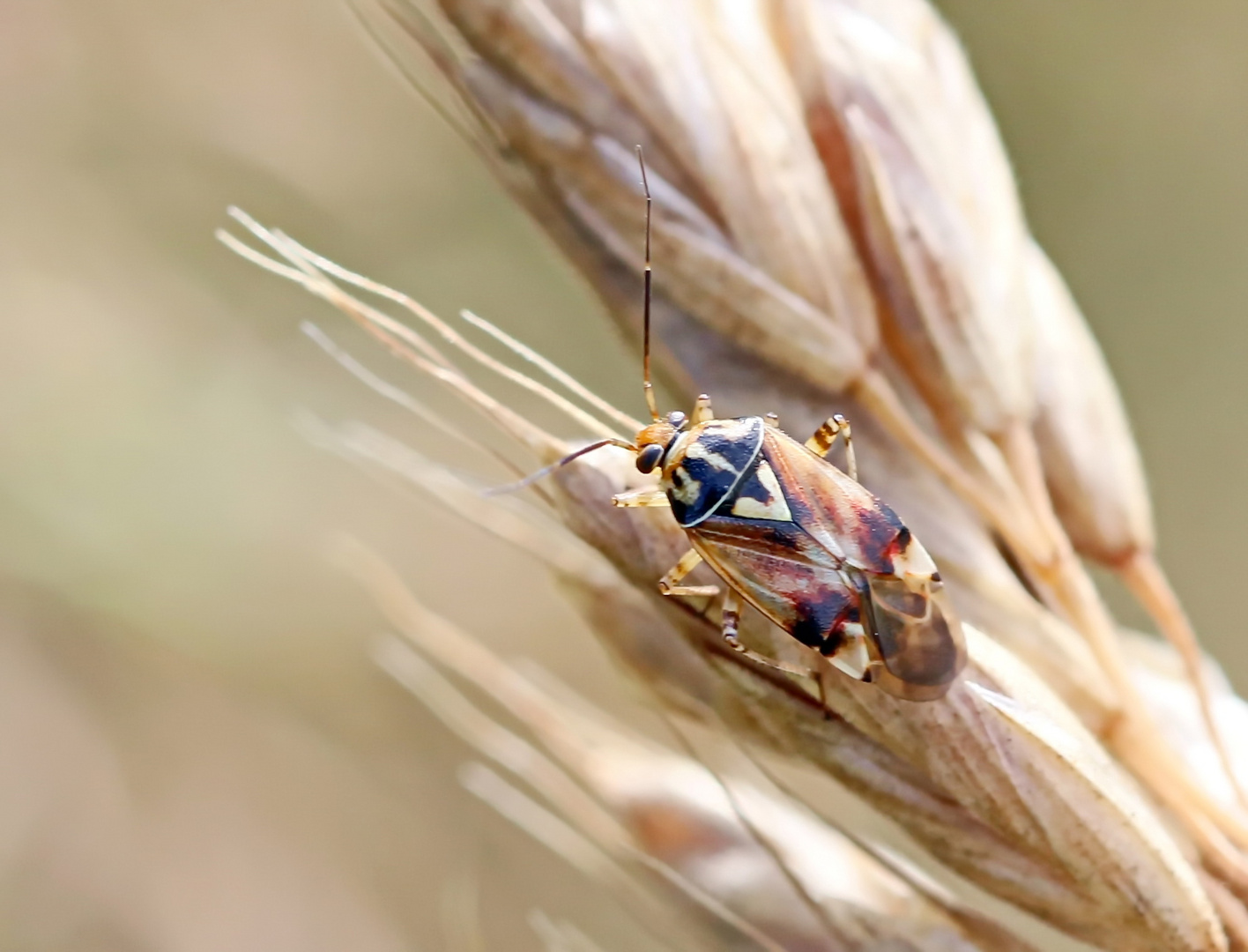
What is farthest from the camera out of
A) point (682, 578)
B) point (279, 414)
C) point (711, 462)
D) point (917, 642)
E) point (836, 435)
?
point (279, 414)

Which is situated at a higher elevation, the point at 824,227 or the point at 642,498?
the point at 824,227

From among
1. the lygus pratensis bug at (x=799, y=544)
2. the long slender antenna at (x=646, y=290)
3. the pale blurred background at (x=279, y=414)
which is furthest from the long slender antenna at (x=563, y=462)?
the pale blurred background at (x=279, y=414)

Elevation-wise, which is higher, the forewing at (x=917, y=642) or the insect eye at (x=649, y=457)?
the insect eye at (x=649, y=457)

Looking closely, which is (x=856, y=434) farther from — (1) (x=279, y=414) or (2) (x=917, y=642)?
(1) (x=279, y=414)

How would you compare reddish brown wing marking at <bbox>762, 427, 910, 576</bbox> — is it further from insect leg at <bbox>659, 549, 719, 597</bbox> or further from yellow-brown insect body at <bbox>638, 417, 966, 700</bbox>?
insect leg at <bbox>659, 549, 719, 597</bbox>

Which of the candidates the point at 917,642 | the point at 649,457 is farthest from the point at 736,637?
the point at 649,457

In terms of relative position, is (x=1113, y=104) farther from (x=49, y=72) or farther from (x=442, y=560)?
(x=49, y=72)

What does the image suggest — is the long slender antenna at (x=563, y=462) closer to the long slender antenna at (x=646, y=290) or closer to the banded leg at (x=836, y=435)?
the long slender antenna at (x=646, y=290)
